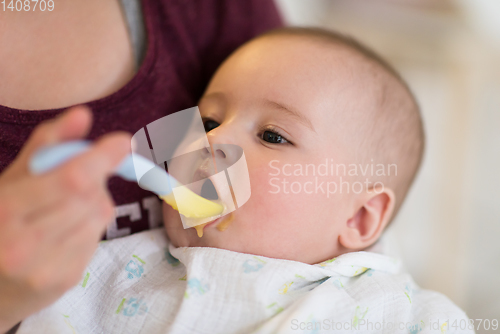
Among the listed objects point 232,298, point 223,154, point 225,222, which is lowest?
point 232,298

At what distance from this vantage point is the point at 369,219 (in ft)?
2.66

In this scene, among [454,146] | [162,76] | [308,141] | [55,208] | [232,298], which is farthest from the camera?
[454,146]

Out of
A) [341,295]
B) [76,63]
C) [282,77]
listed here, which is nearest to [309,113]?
[282,77]

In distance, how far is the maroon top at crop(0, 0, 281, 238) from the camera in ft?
2.35

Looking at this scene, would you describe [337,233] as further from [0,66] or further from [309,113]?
[0,66]

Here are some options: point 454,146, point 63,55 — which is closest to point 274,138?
point 63,55

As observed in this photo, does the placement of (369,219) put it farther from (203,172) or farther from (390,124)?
(203,172)

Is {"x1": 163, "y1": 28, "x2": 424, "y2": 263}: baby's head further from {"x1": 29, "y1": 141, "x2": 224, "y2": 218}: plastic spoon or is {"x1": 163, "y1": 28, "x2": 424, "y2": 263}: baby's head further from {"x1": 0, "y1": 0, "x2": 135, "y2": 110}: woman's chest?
{"x1": 0, "y1": 0, "x2": 135, "y2": 110}: woman's chest

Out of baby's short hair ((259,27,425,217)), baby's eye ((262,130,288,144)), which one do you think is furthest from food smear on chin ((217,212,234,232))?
baby's short hair ((259,27,425,217))

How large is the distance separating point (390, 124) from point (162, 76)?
19.0 inches

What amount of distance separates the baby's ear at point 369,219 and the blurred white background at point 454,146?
0.41 meters

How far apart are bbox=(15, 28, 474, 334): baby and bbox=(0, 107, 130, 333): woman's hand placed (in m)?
0.27

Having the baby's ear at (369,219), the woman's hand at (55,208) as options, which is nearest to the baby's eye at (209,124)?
the baby's ear at (369,219)

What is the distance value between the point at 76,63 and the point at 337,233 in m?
0.59
